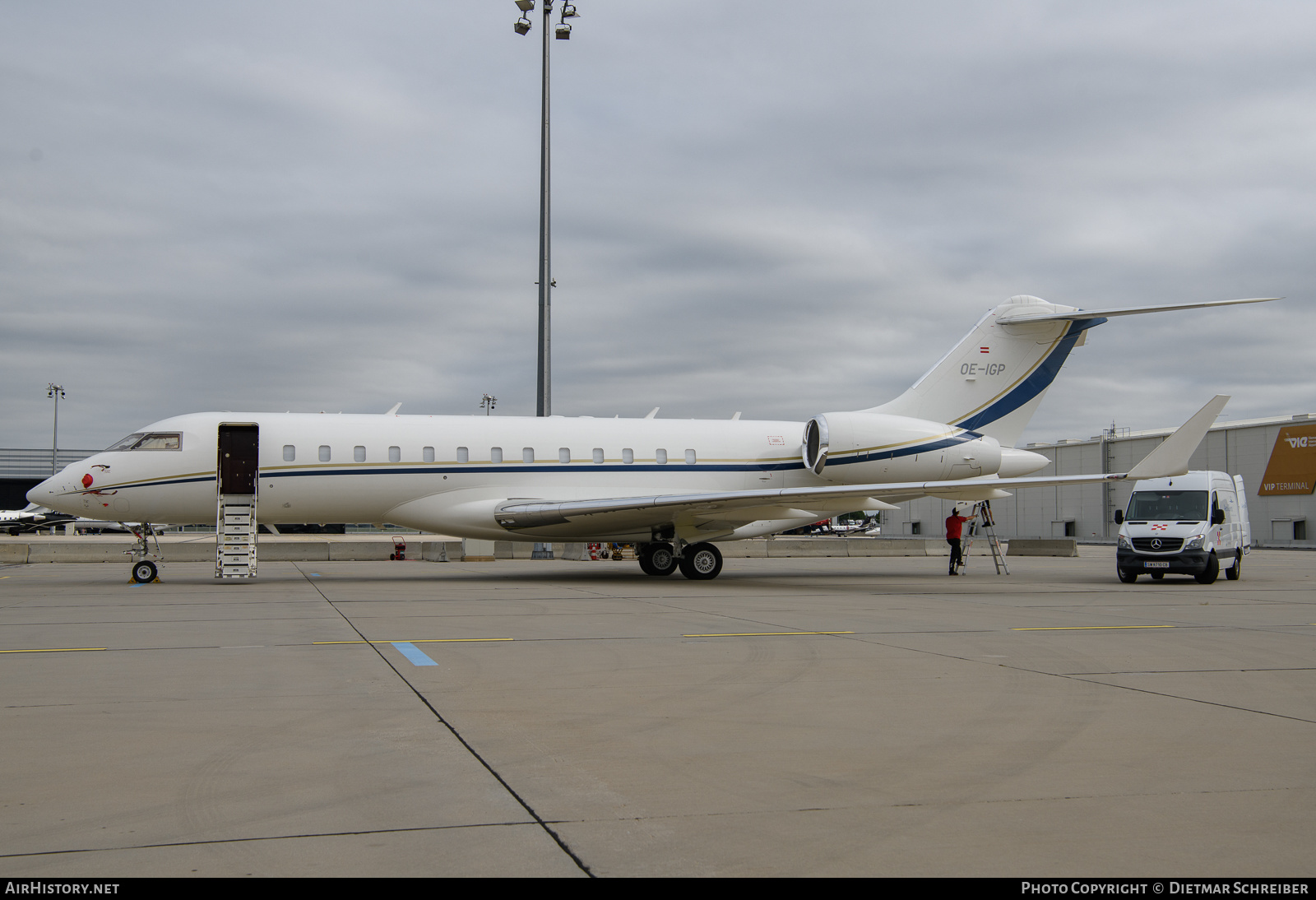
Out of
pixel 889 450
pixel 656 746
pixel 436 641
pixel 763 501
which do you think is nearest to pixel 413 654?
pixel 436 641

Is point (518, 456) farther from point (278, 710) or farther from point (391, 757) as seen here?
point (391, 757)

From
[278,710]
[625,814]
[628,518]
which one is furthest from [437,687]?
[628,518]

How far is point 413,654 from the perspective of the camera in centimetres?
948

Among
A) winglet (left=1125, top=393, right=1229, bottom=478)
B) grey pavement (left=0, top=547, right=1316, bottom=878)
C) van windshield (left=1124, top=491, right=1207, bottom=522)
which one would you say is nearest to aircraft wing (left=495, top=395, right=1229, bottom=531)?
winglet (left=1125, top=393, right=1229, bottom=478)

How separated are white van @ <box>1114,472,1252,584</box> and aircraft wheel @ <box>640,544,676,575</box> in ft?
30.2

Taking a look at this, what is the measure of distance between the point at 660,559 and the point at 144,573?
1026 cm

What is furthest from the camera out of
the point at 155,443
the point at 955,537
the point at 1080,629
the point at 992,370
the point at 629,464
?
the point at 955,537

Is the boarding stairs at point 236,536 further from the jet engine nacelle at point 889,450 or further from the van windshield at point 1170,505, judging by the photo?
the van windshield at point 1170,505

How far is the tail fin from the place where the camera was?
23141mm

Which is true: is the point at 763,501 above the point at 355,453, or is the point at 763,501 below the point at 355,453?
below

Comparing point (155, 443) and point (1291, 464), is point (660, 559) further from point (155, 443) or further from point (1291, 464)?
point (1291, 464)

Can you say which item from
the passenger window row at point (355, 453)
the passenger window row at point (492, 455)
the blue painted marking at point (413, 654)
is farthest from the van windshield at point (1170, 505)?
the blue painted marking at point (413, 654)

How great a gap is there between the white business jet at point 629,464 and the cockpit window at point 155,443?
0.08 feet

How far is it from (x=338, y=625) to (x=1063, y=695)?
816 centimetres
